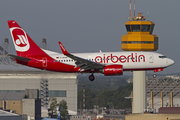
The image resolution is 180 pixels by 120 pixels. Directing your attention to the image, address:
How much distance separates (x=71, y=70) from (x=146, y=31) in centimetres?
5825

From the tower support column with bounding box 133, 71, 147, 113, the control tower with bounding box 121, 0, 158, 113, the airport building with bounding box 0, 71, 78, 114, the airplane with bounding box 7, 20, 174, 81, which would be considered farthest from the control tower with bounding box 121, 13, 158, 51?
the airport building with bounding box 0, 71, 78, 114

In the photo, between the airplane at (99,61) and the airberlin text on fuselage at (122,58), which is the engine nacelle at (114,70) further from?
the airberlin text on fuselage at (122,58)

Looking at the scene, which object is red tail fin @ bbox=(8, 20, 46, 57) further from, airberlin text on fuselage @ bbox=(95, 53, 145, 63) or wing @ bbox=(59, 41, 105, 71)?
airberlin text on fuselage @ bbox=(95, 53, 145, 63)

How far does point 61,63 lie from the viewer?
2820 inches

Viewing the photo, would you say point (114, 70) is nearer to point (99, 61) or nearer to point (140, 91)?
point (99, 61)

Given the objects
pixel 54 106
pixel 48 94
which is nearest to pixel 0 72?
pixel 48 94

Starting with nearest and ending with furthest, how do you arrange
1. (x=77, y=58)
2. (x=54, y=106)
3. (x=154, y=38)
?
(x=77, y=58) → (x=154, y=38) → (x=54, y=106)

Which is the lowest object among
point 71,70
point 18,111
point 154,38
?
point 18,111

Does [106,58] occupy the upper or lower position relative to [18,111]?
upper

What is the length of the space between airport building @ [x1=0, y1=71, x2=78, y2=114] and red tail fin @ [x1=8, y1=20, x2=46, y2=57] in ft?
302

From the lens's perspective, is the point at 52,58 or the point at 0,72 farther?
the point at 0,72

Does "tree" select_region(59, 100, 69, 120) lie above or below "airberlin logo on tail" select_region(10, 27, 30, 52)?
below

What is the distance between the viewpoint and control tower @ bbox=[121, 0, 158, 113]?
11962 cm

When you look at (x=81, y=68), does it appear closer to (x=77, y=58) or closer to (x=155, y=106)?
(x=77, y=58)
